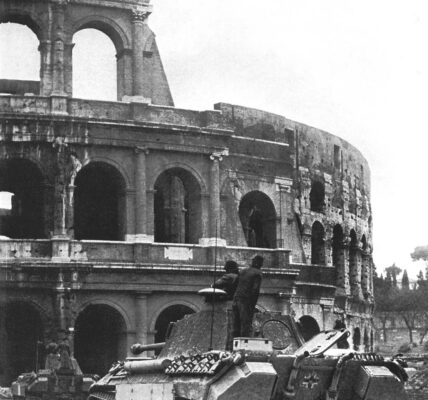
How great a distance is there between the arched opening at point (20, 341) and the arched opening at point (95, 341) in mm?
1199

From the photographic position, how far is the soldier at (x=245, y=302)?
14336mm

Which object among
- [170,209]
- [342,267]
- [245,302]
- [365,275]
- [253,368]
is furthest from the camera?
[365,275]

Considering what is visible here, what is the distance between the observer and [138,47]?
31312mm

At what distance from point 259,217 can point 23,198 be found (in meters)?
8.01

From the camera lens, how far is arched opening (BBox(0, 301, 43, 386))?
29.9m

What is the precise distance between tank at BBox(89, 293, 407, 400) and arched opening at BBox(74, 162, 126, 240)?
14934mm

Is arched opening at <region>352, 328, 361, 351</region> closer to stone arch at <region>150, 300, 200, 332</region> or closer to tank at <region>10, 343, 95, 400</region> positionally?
stone arch at <region>150, 300, 200, 332</region>

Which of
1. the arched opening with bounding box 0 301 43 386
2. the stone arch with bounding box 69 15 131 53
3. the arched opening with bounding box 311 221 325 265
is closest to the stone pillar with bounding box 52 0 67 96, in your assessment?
the stone arch with bounding box 69 15 131 53

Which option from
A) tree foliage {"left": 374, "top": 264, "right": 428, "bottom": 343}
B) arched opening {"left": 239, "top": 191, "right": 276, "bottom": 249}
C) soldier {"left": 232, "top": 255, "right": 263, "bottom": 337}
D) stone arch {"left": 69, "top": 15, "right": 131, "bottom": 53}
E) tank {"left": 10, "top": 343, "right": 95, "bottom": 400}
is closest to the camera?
soldier {"left": 232, "top": 255, "right": 263, "bottom": 337}

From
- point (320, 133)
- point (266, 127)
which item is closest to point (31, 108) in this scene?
point (266, 127)

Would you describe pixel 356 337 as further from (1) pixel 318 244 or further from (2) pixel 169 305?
(2) pixel 169 305

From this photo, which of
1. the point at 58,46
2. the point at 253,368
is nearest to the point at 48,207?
the point at 58,46

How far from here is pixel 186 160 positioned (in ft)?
101

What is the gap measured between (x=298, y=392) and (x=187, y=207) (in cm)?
1887
